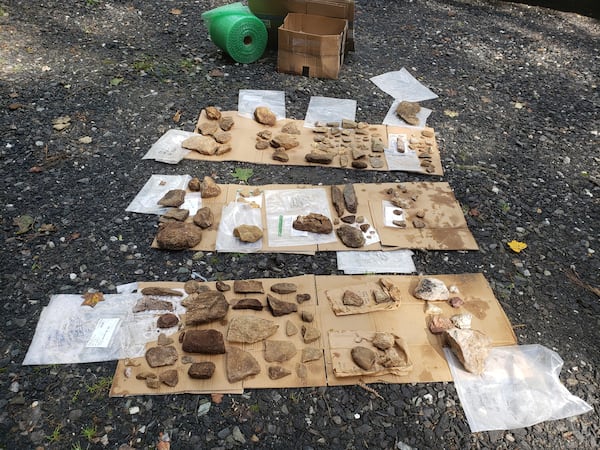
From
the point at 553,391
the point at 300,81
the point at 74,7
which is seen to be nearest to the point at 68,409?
the point at 553,391

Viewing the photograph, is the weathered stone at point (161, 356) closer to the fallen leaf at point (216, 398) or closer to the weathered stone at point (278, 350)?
the fallen leaf at point (216, 398)

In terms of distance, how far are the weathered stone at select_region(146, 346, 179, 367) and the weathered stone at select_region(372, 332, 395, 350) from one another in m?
0.93

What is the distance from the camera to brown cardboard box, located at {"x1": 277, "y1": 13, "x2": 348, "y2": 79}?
12.8ft

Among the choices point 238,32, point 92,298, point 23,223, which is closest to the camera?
point 92,298

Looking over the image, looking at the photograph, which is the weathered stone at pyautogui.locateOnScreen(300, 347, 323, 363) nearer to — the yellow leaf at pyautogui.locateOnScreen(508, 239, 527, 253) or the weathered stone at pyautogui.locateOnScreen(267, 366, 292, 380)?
the weathered stone at pyautogui.locateOnScreen(267, 366, 292, 380)

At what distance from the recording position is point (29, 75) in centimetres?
391

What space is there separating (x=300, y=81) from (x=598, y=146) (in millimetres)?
2498

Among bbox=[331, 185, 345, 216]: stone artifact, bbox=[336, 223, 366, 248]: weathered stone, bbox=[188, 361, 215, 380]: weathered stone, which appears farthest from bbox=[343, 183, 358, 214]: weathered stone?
bbox=[188, 361, 215, 380]: weathered stone

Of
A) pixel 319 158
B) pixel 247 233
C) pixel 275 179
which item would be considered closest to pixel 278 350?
pixel 247 233

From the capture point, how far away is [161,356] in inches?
81.7

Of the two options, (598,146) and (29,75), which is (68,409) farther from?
(598,146)

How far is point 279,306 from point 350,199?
0.95 meters

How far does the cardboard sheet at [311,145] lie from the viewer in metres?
3.27

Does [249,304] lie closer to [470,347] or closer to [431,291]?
[431,291]
